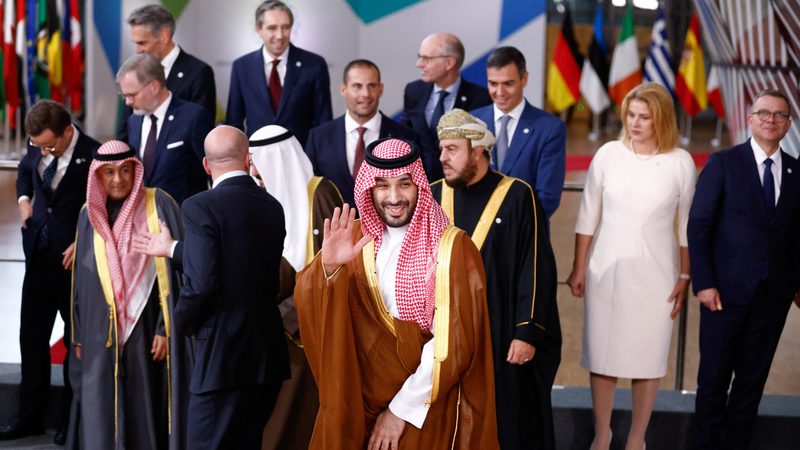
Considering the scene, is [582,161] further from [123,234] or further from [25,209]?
[123,234]

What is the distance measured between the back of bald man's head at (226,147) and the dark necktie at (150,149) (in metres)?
1.31

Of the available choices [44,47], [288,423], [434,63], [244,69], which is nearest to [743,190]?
[434,63]

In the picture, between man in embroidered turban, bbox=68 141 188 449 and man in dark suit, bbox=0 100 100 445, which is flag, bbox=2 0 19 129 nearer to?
man in dark suit, bbox=0 100 100 445

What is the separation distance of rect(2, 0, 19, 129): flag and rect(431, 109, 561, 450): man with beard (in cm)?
1045

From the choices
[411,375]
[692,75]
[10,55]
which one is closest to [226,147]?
[411,375]

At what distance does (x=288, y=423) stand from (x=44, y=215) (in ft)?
4.82

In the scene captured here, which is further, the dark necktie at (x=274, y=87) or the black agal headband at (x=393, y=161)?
the dark necktie at (x=274, y=87)

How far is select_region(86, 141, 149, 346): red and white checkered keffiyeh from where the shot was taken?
4.39 m

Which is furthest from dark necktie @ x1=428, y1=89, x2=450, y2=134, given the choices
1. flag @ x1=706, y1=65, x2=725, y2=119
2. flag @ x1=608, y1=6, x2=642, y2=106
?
flag @ x1=706, y1=65, x2=725, y2=119

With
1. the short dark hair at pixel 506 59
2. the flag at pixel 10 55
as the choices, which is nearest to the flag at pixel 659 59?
the flag at pixel 10 55

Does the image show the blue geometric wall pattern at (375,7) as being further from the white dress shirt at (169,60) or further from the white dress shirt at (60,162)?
the white dress shirt at (60,162)

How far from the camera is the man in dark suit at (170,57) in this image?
555 centimetres

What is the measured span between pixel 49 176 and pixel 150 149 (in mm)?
451

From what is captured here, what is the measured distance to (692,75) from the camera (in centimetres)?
1817
